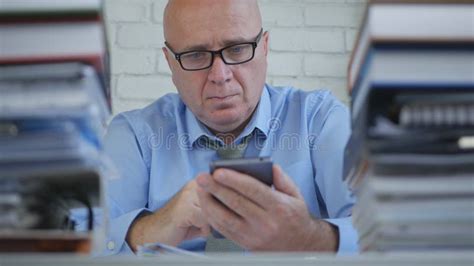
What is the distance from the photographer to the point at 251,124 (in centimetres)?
181

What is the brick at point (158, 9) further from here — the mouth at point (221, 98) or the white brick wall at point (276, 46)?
the mouth at point (221, 98)

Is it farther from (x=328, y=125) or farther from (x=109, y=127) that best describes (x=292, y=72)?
(x=109, y=127)

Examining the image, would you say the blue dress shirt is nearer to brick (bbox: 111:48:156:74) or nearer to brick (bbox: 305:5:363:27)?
brick (bbox: 111:48:156:74)

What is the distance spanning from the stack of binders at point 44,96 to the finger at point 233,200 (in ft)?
0.85

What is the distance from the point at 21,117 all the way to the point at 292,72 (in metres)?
1.72

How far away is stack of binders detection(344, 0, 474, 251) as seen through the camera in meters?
0.61

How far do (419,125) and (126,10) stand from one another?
183cm

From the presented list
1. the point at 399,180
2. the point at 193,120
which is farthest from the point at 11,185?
the point at 193,120

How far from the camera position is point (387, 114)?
67 cm

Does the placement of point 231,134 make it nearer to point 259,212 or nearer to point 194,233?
point 194,233

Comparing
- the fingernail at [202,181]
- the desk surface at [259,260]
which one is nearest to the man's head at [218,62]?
the fingernail at [202,181]

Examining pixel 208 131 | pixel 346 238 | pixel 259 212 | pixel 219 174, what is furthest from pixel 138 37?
pixel 219 174

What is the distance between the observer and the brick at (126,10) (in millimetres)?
2287

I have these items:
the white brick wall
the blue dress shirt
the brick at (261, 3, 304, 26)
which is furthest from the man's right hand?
the brick at (261, 3, 304, 26)
